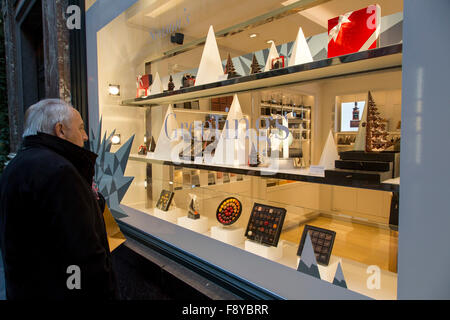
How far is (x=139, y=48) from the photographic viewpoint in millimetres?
2775

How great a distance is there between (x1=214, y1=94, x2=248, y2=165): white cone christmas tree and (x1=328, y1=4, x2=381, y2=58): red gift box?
0.79 metres

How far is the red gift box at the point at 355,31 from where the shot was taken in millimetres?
1112

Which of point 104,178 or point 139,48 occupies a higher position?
point 139,48

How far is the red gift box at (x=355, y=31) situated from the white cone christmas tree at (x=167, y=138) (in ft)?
5.04

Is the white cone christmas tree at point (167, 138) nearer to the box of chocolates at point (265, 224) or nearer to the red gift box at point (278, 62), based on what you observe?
the box of chocolates at point (265, 224)

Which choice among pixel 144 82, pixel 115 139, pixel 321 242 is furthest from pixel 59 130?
pixel 115 139

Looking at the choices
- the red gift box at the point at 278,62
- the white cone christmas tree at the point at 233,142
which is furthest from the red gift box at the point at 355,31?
the white cone christmas tree at the point at 233,142

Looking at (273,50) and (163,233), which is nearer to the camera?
(273,50)

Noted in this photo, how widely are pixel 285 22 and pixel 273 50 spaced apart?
0.88 feet

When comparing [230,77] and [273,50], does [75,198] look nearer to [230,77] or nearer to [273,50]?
→ [230,77]

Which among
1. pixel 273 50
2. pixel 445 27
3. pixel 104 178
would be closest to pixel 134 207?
pixel 104 178

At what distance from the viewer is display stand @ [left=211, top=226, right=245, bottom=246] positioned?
177 centimetres

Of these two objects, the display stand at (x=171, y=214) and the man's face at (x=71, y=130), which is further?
the display stand at (x=171, y=214)

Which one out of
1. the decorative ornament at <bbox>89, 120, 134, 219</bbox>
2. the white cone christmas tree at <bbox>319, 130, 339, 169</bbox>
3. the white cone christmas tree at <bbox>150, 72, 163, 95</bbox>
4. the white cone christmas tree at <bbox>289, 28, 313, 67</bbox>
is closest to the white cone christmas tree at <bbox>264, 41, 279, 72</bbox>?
the white cone christmas tree at <bbox>289, 28, 313, 67</bbox>
